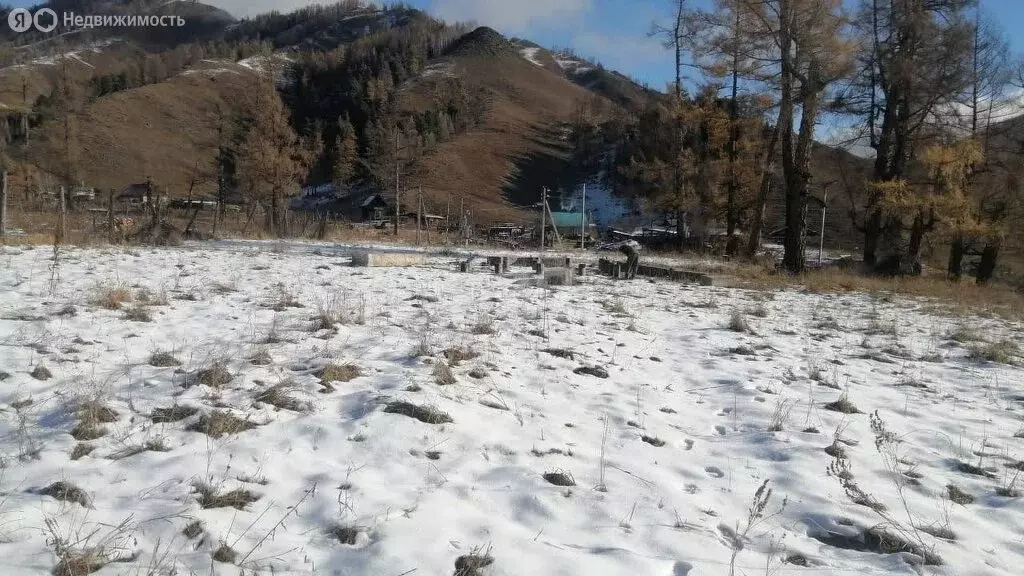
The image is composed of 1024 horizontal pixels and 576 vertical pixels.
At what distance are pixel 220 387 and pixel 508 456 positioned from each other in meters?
2.16

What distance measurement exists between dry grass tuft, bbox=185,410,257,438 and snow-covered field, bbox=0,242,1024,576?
0.01 m

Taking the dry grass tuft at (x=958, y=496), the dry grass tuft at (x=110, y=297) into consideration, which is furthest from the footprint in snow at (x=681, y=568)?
the dry grass tuft at (x=110, y=297)

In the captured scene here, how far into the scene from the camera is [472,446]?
3.54 metres

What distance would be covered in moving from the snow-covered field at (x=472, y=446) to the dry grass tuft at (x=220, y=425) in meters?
0.01

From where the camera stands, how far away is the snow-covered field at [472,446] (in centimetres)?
254

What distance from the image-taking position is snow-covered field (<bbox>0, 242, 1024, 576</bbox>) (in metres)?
2.54

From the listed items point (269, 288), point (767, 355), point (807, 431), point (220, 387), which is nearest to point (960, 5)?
point (767, 355)

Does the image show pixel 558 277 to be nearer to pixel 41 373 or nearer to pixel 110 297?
pixel 110 297

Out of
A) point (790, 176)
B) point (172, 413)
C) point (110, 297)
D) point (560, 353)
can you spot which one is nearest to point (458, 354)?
point (560, 353)

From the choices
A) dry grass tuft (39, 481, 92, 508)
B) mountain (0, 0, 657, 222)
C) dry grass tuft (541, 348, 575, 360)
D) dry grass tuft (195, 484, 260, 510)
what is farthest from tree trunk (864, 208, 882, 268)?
mountain (0, 0, 657, 222)

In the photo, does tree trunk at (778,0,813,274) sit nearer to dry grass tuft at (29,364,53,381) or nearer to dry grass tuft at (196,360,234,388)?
dry grass tuft at (196,360,234,388)

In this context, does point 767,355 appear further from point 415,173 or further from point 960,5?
point 415,173

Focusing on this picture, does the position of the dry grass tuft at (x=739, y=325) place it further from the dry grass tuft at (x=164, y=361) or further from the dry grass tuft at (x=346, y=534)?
the dry grass tuft at (x=164, y=361)

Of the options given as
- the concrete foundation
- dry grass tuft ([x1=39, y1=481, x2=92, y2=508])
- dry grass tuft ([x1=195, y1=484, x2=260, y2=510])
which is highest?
the concrete foundation
